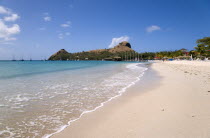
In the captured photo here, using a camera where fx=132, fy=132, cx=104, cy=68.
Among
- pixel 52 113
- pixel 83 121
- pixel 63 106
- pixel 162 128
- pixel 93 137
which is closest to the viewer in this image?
pixel 93 137

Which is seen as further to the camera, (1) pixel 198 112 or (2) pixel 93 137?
(1) pixel 198 112

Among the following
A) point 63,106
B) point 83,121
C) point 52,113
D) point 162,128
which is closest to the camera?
point 162,128

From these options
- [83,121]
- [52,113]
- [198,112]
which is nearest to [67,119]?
[83,121]

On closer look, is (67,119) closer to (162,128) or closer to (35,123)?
(35,123)

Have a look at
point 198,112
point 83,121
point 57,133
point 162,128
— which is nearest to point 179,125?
point 162,128

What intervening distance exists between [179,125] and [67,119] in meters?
2.79

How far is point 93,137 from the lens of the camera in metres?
2.65

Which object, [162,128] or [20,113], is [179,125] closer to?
[162,128]

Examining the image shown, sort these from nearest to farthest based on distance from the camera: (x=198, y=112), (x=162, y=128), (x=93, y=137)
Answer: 1. (x=93, y=137)
2. (x=162, y=128)
3. (x=198, y=112)

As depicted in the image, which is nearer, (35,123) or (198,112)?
(35,123)

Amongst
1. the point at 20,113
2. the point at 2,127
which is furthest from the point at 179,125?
the point at 20,113

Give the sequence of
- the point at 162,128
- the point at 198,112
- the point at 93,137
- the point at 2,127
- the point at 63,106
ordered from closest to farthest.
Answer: the point at 93,137 < the point at 162,128 < the point at 2,127 < the point at 198,112 < the point at 63,106

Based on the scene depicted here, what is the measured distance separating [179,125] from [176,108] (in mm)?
1263

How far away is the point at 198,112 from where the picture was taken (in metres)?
3.71
